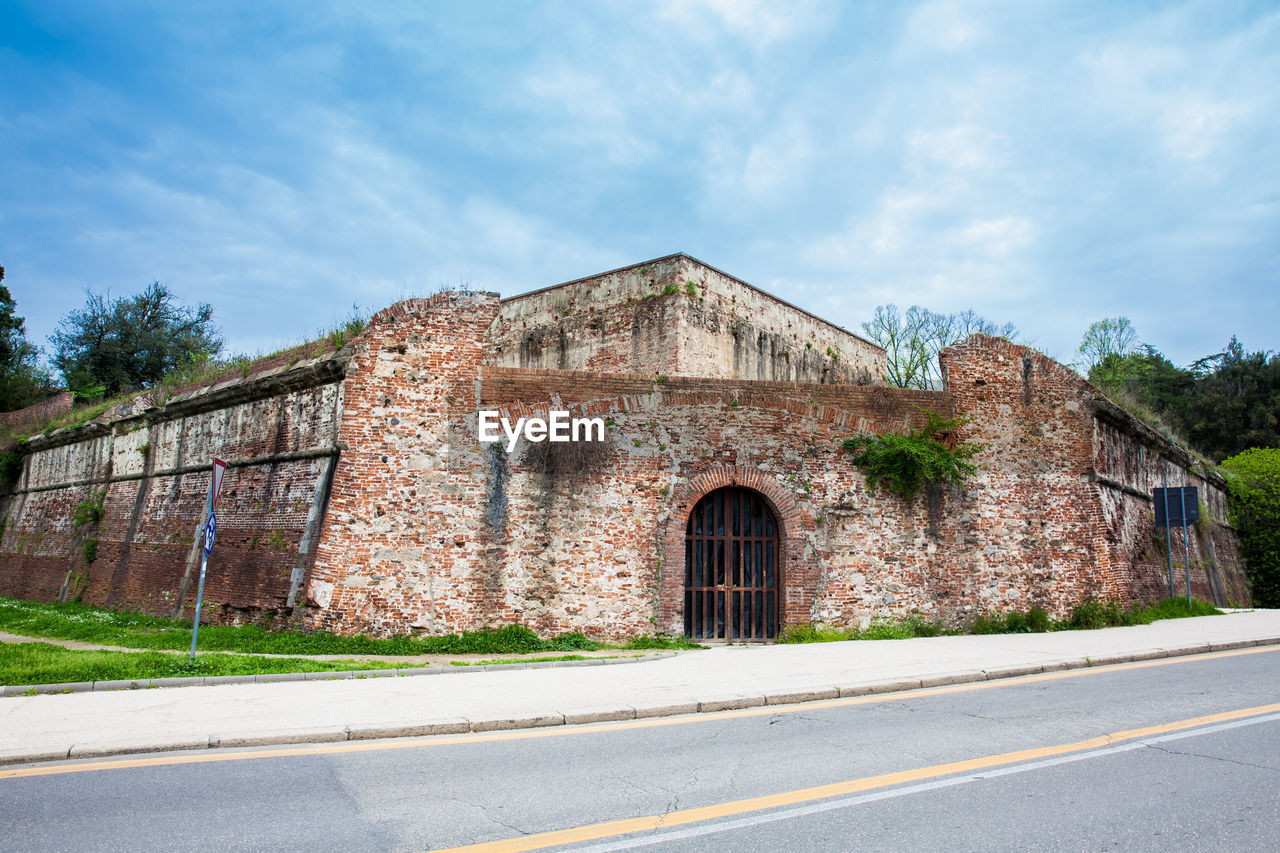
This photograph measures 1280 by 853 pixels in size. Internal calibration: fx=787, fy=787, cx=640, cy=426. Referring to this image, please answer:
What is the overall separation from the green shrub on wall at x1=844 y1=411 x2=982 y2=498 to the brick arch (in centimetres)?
164

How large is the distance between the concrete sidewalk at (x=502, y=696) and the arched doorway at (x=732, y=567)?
127cm

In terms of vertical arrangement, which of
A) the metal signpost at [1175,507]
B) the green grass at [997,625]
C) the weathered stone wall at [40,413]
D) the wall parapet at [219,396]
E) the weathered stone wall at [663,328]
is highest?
the weathered stone wall at [663,328]

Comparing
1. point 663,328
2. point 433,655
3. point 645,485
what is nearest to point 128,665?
point 433,655

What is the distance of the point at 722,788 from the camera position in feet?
16.4

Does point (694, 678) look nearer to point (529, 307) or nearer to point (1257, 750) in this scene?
point (1257, 750)

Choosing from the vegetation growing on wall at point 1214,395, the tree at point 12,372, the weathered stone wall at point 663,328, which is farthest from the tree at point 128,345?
the vegetation growing on wall at point 1214,395

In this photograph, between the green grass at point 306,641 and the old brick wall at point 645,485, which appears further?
the old brick wall at point 645,485

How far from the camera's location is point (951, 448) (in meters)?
14.8

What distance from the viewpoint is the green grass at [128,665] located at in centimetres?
876

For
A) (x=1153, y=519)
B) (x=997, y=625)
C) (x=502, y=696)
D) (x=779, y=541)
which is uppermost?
(x=1153, y=519)

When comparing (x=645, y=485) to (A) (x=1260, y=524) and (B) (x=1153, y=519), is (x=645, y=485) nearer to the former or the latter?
(B) (x=1153, y=519)

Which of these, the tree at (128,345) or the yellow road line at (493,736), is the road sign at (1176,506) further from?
the tree at (128,345)

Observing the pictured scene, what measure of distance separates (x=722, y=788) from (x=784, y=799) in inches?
16.8

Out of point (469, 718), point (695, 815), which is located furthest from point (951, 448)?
point (695, 815)
